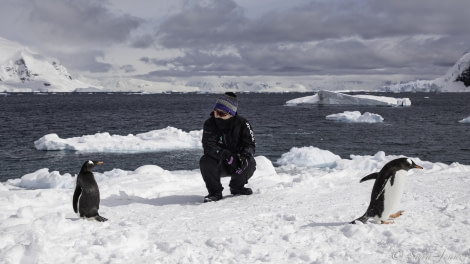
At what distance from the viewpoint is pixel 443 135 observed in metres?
32.5

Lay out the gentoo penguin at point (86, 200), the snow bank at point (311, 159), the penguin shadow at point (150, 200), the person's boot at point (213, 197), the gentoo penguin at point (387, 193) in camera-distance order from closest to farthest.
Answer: the gentoo penguin at point (387, 193)
the gentoo penguin at point (86, 200)
the person's boot at point (213, 197)
the penguin shadow at point (150, 200)
the snow bank at point (311, 159)

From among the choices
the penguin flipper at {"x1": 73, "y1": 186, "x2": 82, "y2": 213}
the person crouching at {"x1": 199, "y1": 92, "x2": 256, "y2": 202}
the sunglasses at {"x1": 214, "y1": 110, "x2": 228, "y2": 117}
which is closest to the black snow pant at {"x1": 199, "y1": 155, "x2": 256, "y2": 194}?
the person crouching at {"x1": 199, "y1": 92, "x2": 256, "y2": 202}

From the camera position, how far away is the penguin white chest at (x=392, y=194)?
4.36m

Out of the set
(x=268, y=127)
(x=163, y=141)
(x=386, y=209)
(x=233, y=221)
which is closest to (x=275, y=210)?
(x=233, y=221)

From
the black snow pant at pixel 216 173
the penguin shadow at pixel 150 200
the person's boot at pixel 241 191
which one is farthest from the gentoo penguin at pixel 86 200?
the person's boot at pixel 241 191

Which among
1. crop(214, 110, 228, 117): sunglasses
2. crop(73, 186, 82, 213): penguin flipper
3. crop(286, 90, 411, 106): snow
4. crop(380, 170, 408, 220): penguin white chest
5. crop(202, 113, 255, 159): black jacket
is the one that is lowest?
crop(73, 186, 82, 213): penguin flipper

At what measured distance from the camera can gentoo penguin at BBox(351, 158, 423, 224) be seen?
14.3 ft

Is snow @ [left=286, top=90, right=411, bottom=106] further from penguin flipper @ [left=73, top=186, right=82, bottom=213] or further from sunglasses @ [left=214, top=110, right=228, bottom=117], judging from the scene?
penguin flipper @ [left=73, top=186, right=82, bottom=213]

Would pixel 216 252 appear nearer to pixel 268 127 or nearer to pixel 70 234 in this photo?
pixel 70 234

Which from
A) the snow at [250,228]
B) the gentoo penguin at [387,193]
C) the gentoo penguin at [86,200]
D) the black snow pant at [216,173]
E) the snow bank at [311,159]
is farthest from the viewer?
the snow bank at [311,159]

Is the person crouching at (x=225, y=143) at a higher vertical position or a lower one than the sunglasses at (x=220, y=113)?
lower

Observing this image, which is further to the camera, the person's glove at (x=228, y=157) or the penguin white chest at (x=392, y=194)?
the person's glove at (x=228, y=157)

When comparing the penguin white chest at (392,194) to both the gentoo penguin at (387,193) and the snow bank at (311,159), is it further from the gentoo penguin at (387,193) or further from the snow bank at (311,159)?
the snow bank at (311,159)

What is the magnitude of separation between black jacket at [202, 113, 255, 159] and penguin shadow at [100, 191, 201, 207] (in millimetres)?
871
